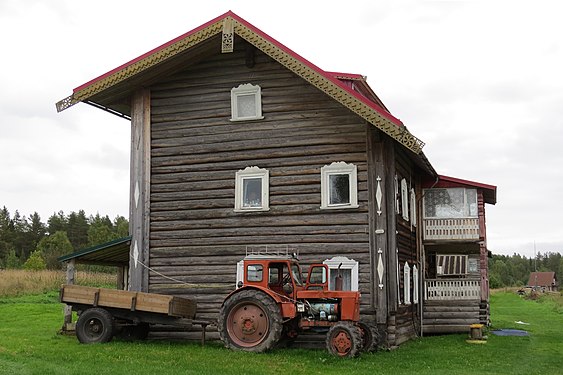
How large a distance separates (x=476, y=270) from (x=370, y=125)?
10.4 meters

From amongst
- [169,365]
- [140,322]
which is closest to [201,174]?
[140,322]

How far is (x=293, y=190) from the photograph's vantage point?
20.2 metres

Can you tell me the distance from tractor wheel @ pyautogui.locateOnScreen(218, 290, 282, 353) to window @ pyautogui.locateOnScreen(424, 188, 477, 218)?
11125 millimetres

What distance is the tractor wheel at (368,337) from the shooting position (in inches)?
698

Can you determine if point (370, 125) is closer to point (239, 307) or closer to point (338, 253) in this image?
point (338, 253)

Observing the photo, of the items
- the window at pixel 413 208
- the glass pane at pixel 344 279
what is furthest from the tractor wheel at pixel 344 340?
the window at pixel 413 208

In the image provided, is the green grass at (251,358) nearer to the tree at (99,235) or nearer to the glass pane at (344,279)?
the glass pane at (344,279)

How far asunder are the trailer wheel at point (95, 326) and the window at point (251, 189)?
15.6ft

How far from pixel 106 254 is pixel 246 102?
6660 millimetres

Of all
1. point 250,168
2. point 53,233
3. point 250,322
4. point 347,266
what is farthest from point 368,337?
point 53,233

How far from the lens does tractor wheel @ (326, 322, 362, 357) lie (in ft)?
53.6

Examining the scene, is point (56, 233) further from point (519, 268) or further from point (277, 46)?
point (519, 268)

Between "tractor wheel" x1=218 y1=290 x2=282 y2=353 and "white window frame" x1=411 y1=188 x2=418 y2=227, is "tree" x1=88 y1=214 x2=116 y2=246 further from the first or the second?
"tractor wheel" x1=218 y1=290 x2=282 y2=353

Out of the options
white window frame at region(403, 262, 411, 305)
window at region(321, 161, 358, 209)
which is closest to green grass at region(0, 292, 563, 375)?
white window frame at region(403, 262, 411, 305)
